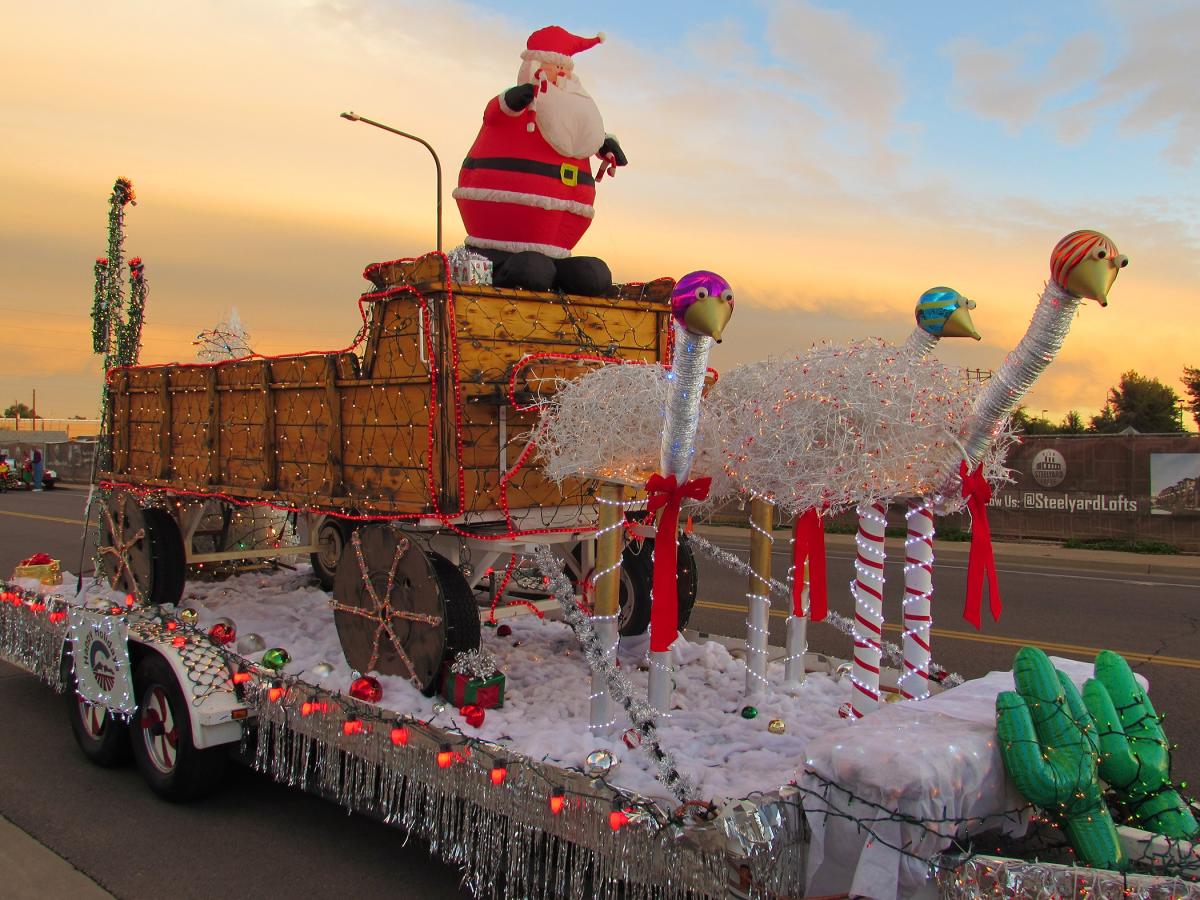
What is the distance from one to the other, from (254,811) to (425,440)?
2.20 meters

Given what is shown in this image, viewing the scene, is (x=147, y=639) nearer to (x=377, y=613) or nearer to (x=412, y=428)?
(x=377, y=613)

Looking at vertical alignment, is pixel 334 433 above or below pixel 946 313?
below

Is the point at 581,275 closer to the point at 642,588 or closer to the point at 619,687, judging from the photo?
the point at 642,588

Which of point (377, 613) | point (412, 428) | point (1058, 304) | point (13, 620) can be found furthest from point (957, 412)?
point (13, 620)

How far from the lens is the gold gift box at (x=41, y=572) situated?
727 centimetres

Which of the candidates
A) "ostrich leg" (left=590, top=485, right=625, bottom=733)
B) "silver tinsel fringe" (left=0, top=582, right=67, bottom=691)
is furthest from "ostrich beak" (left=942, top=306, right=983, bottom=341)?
"silver tinsel fringe" (left=0, top=582, right=67, bottom=691)

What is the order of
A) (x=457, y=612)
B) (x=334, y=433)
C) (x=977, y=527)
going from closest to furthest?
1. (x=977, y=527)
2. (x=457, y=612)
3. (x=334, y=433)

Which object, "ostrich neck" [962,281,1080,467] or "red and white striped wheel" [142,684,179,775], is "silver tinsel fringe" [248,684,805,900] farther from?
"ostrich neck" [962,281,1080,467]

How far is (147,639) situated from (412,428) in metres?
1.89

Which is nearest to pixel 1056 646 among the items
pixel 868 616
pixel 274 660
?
pixel 868 616

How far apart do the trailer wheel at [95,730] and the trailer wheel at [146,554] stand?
3.48 feet

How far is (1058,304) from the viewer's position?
291cm

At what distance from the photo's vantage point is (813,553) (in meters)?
3.75

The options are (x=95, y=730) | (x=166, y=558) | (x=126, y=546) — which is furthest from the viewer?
(x=126, y=546)
